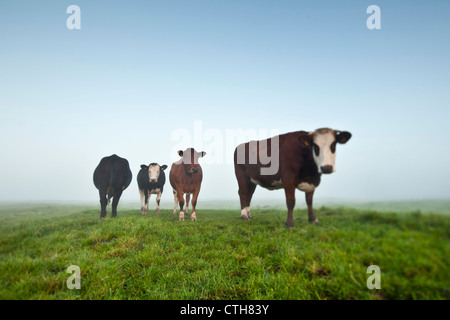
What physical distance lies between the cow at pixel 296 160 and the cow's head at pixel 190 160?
2.66 meters

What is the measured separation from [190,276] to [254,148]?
5.52 metres

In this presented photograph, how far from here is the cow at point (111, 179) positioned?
1061 cm

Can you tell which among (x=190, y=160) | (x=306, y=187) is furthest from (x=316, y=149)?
(x=190, y=160)

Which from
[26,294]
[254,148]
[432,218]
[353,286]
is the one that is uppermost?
[254,148]

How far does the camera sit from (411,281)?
1.75 meters

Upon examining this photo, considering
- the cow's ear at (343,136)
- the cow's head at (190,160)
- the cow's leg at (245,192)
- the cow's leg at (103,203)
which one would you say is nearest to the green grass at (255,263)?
the cow's ear at (343,136)

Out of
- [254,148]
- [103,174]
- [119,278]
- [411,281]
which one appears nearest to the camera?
[411,281]

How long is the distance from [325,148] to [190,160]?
711 centimetres

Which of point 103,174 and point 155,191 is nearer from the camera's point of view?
point 103,174
